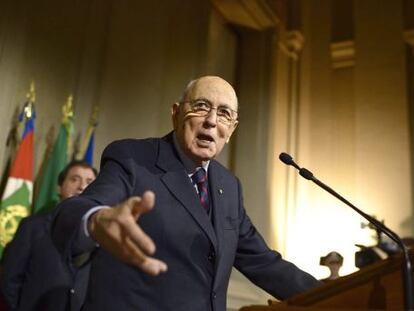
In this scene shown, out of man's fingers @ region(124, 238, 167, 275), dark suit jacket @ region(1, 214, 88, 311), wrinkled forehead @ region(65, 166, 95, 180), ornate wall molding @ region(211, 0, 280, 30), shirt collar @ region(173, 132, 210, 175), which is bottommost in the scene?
dark suit jacket @ region(1, 214, 88, 311)

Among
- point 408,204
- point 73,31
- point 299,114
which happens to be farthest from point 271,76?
point 73,31

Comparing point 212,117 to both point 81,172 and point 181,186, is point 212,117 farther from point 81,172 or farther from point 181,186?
point 81,172

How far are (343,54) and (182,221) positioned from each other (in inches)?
264

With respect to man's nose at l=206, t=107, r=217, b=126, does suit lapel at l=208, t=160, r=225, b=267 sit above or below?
below

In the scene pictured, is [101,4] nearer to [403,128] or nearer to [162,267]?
[403,128]

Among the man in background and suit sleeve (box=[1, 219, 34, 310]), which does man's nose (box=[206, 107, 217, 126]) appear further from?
suit sleeve (box=[1, 219, 34, 310])

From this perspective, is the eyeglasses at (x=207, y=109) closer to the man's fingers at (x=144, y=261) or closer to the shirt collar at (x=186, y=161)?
the shirt collar at (x=186, y=161)

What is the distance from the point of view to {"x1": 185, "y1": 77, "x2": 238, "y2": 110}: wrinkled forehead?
6.74 ft

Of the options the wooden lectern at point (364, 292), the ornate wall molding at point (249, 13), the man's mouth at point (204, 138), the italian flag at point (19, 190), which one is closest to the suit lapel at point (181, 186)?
the man's mouth at point (204, 138)

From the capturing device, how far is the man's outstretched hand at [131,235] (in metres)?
1.13

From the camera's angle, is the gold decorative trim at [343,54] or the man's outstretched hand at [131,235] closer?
the man's outstretched hand at [131,235]

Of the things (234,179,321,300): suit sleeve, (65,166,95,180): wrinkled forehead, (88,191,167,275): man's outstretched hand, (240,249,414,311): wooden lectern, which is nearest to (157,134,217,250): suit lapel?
(234,179,321,300): suit sleeve

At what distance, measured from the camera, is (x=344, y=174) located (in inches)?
296

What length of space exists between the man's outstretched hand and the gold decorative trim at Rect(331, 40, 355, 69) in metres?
7.22
